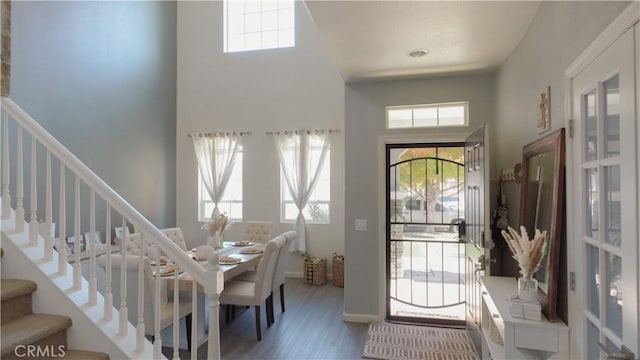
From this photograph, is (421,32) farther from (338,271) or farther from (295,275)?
(295,275)

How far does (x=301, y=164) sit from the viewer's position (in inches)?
230

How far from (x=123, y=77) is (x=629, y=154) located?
6.26 metres

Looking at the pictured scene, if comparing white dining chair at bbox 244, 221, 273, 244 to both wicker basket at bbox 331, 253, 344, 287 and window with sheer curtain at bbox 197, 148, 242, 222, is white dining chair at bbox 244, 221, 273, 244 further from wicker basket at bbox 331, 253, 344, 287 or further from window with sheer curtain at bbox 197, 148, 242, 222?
wicker basket at bbox 331, 253, 344, 287

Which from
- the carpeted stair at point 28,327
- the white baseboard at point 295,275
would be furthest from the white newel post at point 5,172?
the white baseboard at point 295,275

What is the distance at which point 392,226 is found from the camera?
13.1 feet

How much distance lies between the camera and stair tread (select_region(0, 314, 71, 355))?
1.63 m

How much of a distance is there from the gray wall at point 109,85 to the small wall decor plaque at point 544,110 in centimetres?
526

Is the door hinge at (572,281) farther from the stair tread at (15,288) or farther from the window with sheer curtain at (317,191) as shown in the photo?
the window with sheer curtain at (317,191)

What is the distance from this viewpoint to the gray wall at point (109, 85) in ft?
13.6

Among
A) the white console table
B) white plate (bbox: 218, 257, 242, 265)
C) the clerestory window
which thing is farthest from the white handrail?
the clerestory window

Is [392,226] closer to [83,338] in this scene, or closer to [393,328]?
[393,328]

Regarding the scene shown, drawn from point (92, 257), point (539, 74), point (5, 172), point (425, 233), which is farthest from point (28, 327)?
point (425, 233)

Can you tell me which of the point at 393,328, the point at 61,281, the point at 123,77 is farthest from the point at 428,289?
the point at 123,77

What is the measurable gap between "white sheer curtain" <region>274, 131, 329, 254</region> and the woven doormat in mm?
2540
